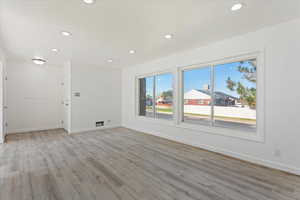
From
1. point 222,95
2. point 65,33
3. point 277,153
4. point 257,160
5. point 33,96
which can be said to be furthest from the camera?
point 33,96

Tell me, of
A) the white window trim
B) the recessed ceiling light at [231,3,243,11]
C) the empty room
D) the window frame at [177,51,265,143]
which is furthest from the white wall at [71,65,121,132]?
the recessed ceiling light at [231,3,243,11]

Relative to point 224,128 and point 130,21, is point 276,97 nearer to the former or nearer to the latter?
point 224,128

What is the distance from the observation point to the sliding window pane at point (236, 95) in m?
3.08

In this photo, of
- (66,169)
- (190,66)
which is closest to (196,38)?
(190,66)

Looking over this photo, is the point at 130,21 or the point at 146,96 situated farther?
the point at 146,96

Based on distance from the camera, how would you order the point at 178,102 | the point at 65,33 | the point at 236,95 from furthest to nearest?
the point at 178,102 < the point at 236,95 < the point at 65,33

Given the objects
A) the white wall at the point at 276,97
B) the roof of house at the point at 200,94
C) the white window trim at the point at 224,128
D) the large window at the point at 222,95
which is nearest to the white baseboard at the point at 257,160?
the white wall at the point at 276,97

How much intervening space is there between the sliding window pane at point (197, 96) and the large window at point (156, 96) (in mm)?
560

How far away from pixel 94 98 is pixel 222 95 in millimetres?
4518

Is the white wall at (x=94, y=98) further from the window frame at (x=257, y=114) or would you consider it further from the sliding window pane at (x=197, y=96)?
the window frame at (x=257, y=114)

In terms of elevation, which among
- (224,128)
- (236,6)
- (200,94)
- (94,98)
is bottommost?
(224,128)

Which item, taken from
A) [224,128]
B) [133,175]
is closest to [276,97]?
[224,128]

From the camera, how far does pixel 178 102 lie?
4277 mm

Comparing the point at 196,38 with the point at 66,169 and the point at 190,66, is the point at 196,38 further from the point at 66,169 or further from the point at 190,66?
the point at 66,169
